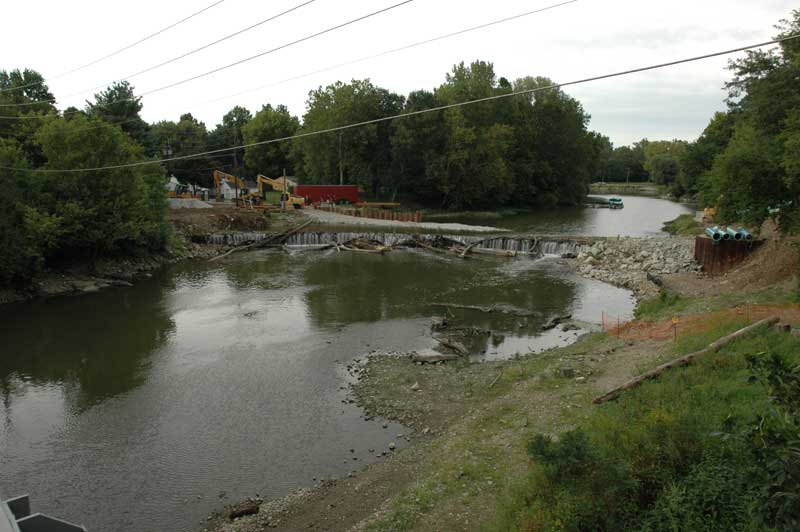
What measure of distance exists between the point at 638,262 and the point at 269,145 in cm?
6428

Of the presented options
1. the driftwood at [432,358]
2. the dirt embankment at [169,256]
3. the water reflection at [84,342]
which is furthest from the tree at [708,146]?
the water reflection at [84,342]

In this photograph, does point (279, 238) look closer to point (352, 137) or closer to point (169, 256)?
point (169, 256)

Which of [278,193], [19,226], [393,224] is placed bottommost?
[393,224]

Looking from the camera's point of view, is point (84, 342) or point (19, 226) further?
point (19, 226)

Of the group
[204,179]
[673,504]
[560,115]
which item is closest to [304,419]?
[673,504]

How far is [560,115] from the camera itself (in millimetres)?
81812

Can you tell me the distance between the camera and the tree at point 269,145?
83125mm

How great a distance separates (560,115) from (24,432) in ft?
264

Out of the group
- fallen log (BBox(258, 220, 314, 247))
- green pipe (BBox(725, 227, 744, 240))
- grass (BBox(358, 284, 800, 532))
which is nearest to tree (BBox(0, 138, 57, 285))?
fallen log (BBox(258, 220, 314, 247))

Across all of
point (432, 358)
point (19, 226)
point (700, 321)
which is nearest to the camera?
point (700, 321)

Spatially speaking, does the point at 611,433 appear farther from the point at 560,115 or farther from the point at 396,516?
the point at 560,115

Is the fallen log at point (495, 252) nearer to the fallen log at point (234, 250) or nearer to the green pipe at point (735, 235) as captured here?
the green pipe at point (735, 235)

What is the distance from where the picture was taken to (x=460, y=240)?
42.8m

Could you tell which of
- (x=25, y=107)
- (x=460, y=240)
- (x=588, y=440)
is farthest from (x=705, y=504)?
(x=25, y=107)
